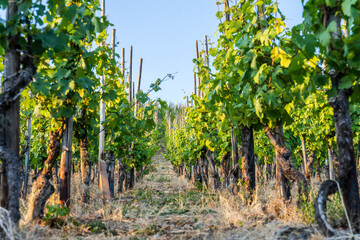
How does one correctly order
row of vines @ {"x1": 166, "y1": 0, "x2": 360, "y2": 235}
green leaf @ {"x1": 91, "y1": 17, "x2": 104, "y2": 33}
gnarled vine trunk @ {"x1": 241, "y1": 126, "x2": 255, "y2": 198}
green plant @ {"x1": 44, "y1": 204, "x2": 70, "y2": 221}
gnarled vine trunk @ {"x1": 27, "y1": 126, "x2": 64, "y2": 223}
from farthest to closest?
1. gnarled vine trunk @ {"x1": 241, "y1": 126, "x2": 255, "y2": 198}
2. gnarled vine trunk @ {"x1": 27, "y1": 126, "x2": 64, "y2": 223}
3. green plant @ {"x1": 44, "y1": 204, "x2": 70, "y2": 221}
4. green leaf @ {"x1": 91, "y1": 17, "x2": 104, "y2": 33}
5. row of vines @ {"x1": 166, "y1": 0, "x2": 360, "y2": 235}

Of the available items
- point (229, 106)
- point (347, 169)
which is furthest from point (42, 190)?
point (347, 169)

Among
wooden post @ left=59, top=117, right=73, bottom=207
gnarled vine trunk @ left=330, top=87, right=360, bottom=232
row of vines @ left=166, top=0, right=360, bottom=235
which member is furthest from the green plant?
gnarled vine trunk @ left=330, top=87, right=360, bottom=232

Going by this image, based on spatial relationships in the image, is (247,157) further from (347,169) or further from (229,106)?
(347,169)

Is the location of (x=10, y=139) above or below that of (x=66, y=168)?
above

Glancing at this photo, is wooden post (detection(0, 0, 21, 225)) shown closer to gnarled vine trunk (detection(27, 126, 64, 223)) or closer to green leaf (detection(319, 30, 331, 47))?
gnarled vine trunk (detection(27, 126, 64, 223))

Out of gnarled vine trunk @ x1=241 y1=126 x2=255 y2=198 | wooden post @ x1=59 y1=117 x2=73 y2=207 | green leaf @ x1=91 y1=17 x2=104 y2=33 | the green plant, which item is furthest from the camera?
gnarled vine trunk @ x1=241 y1=126 x2=255 y2=198

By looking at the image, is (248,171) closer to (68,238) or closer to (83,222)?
(83,222)

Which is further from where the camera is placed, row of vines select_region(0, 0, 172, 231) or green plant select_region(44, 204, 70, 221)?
green plant select_region(44, 204, 70, 221)

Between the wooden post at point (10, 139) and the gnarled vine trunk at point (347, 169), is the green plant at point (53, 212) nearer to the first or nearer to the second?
the wooden post at point (10, 139)

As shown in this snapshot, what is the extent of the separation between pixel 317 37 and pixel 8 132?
3.08m

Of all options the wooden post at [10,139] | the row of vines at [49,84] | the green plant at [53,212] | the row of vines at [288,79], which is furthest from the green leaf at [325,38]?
the green plant at [53,212]

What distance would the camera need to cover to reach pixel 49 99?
4805 mm

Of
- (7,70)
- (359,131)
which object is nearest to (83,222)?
(7,70)

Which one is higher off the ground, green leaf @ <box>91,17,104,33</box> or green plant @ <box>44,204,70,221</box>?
green leaf @ <box>91,17,104,33</box>
